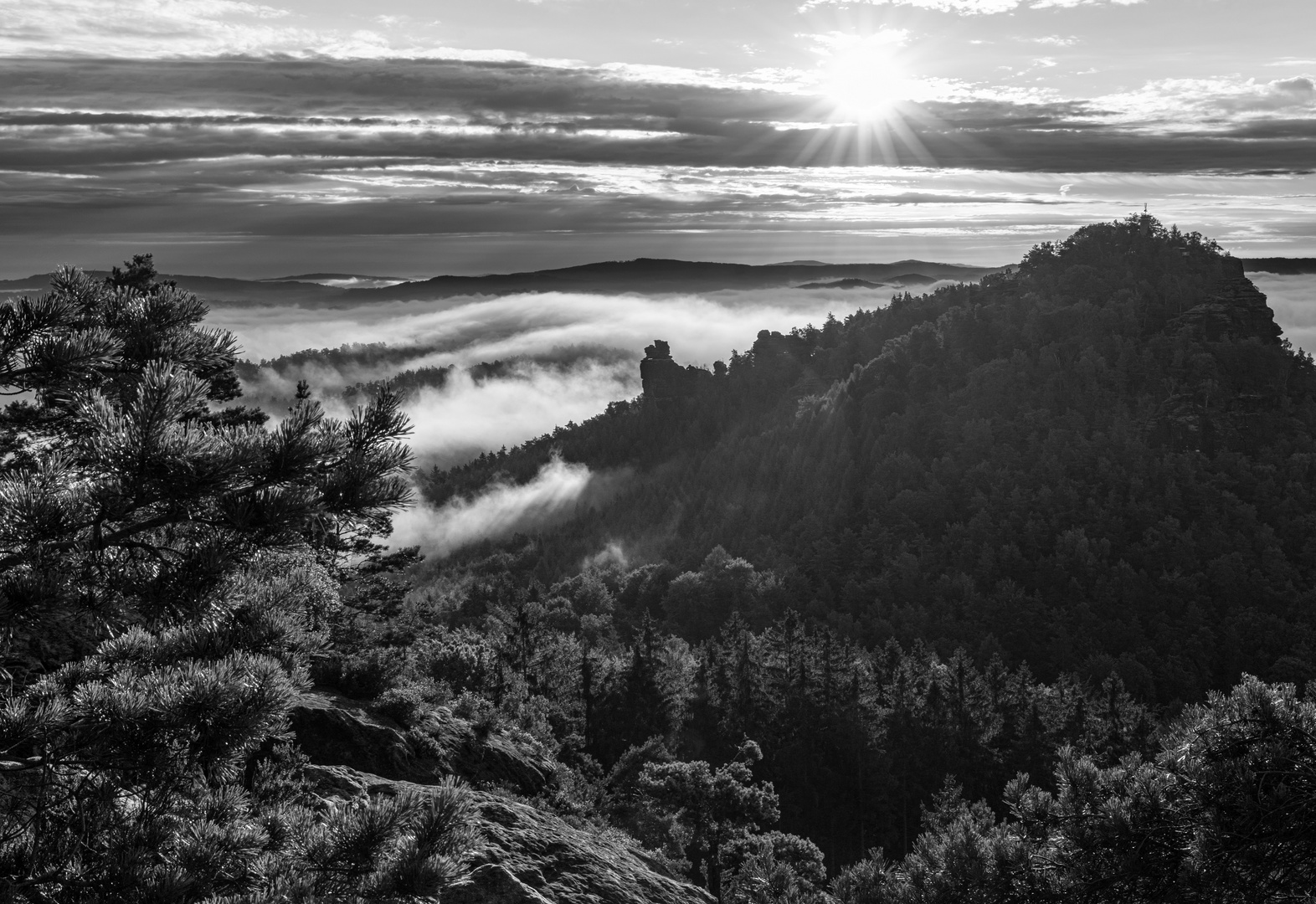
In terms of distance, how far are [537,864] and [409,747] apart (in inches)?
342

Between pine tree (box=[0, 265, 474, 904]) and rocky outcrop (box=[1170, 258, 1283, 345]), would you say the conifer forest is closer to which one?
pine tree (box=[0, 265, 474, 904])

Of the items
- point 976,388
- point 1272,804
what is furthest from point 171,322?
point 976,388

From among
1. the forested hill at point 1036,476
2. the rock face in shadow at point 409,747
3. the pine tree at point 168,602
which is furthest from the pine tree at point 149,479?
the forested hill at point 1036,476

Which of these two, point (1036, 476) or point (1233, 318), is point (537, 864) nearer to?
point (1036, 476)

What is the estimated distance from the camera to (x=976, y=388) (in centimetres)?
15575

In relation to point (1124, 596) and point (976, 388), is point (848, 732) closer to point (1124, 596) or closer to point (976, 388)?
point (1124, 596)

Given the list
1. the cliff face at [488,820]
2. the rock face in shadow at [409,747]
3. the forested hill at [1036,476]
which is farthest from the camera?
the forested hill at [1036,476]

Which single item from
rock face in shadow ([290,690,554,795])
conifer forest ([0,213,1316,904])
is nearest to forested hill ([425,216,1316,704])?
conifer forest ([0,213,1316,904])

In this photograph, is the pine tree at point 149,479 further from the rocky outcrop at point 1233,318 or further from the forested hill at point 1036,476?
the rocky outcrop at point 1233,318

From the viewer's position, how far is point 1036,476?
457 ft

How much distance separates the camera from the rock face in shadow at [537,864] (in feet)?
37.9

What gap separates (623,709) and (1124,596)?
71.3m

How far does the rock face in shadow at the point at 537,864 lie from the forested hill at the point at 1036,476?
91049 mm

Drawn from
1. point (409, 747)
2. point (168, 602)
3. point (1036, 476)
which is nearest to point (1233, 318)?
point (1036, 476)
